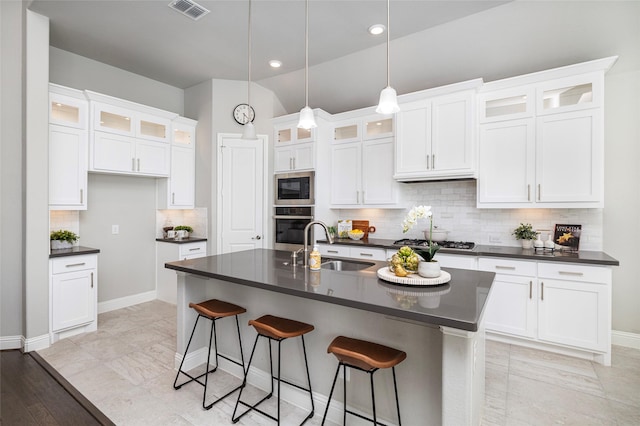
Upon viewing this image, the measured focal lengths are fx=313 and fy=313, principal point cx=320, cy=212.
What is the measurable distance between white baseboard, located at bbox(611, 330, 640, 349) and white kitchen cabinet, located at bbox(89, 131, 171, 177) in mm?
5711

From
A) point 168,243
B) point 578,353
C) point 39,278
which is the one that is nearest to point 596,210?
point 578,353

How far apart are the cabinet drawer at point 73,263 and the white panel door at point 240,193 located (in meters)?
1.58

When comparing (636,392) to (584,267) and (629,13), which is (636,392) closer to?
(584,267)

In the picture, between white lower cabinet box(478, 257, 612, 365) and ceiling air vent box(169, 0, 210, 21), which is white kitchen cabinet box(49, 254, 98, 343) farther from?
white lower cabinet box(478, 257, 612, 365)

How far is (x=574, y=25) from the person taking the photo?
114 inches

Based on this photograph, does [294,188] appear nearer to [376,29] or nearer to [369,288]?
[376,29]

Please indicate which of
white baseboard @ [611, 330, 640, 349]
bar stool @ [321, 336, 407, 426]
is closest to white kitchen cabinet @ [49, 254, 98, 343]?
bar stool @ [321, 336, 407, 426]

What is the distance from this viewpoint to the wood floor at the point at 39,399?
209 centimetres

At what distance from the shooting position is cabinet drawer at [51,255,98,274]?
10.7 ft

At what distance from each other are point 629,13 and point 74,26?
17.7ft

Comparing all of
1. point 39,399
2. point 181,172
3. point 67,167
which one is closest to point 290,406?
point 39,399

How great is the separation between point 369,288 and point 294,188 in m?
3.00

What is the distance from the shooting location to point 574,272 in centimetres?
286

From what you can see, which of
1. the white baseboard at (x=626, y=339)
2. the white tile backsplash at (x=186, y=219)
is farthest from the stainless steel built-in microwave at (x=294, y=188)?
the white baseboard at (x=626, y=339)
